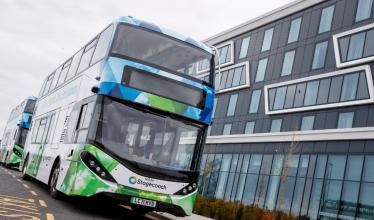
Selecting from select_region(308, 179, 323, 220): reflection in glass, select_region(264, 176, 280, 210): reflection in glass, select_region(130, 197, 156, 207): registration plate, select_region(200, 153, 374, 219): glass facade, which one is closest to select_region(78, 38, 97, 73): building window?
select_region(130, 197, 156, 207): registration plate

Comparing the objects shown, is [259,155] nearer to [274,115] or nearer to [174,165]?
[274,115]

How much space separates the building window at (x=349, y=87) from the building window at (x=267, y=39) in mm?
10586

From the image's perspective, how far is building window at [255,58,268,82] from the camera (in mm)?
43750

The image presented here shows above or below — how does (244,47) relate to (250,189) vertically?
above

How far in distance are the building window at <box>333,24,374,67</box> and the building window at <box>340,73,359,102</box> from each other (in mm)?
888

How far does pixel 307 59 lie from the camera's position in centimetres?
3903

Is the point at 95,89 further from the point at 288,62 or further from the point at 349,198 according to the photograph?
the point at 288,62

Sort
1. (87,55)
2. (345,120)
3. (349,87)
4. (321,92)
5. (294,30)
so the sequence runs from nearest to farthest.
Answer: (87,55)
(345,120)
(349,87)
(321,92)
(294,30)

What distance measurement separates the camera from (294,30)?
41.5 metres

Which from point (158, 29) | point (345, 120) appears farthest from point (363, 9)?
point (158, 29)

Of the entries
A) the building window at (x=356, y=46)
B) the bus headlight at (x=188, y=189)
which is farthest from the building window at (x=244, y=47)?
the bus headlight at (x=188, y=189)

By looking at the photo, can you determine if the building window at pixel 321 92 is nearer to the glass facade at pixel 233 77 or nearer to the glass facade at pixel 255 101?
the glass facade at pixel 255 101

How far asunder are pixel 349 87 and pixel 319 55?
4594 mm

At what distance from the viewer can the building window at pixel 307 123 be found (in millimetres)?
36812
